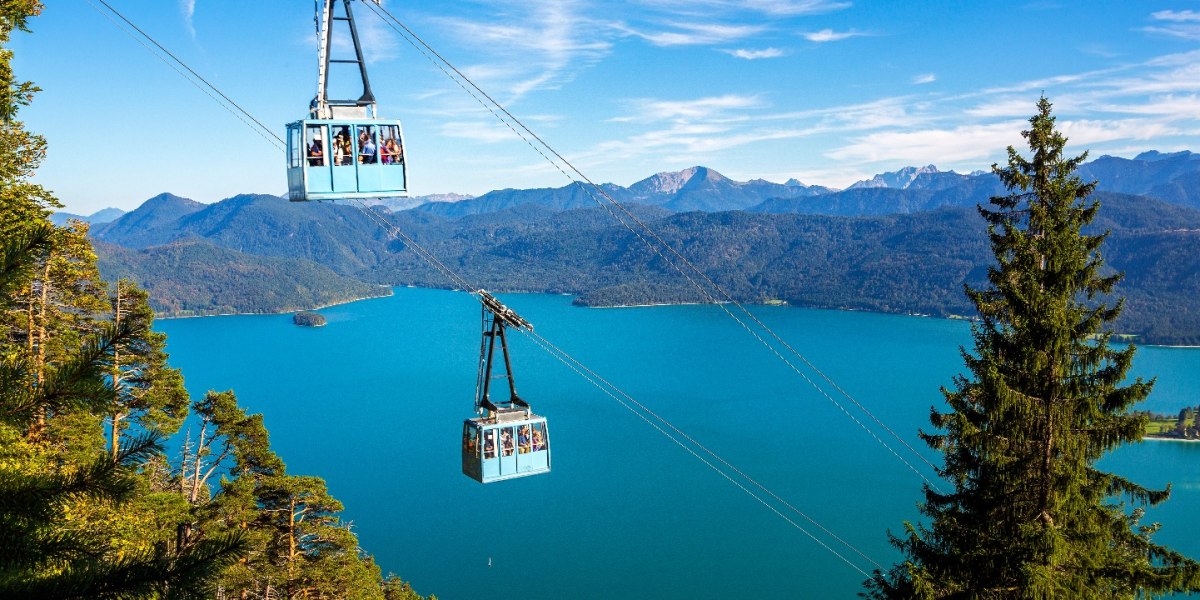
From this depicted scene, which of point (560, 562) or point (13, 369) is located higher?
point (13, 369)

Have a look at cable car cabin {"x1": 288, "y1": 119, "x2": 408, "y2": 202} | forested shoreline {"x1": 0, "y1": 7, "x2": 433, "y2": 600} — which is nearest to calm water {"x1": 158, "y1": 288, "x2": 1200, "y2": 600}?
forested shoreline {"x1": 0, "y1": 7, "x2": 433, "y2": 600}

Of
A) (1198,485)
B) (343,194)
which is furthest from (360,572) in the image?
(1198,485)

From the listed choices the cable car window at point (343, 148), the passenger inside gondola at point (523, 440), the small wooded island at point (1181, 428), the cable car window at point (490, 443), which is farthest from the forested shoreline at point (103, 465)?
the small wooded island at point (1181, 428)

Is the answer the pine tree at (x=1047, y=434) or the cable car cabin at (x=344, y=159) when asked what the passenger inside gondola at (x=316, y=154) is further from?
the pine tree at (x=1047, y=434)

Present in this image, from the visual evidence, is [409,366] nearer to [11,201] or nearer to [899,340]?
[899,340]

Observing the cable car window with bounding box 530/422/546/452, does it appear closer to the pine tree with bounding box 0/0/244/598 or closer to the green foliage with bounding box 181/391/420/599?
the green foliage with bounding box 181/391/420/599

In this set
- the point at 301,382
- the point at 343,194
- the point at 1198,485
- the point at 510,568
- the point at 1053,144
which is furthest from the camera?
the point at 301,382
